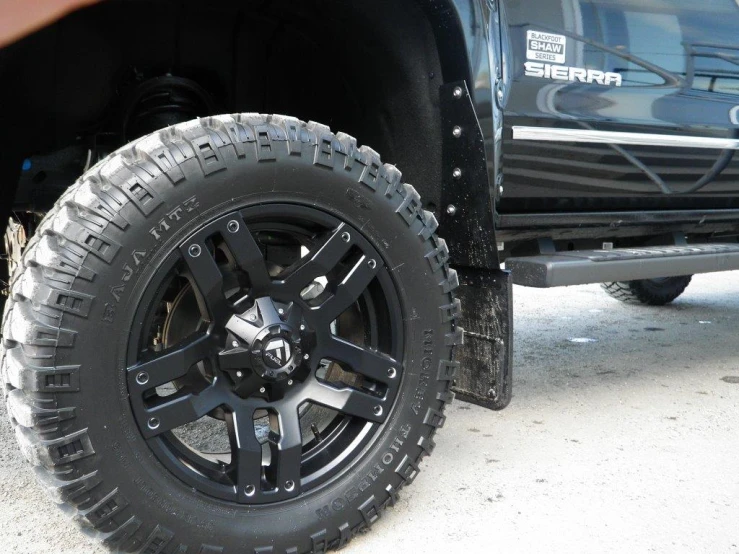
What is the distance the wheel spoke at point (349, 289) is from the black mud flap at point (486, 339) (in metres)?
0.57

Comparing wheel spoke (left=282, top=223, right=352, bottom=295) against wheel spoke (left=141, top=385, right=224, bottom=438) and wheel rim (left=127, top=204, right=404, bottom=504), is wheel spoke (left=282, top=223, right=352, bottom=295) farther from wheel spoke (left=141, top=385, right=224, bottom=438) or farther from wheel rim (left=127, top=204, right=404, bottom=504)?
wheel spoke (left=141, top=385, right=224, bottom=438)

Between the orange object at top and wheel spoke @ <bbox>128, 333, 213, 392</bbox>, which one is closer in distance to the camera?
the orange object at top

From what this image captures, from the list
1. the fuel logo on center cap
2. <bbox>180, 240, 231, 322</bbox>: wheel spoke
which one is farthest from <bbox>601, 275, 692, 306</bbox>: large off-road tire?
<bbox>180, 240, 231, 322</bbox>: wheel spoke

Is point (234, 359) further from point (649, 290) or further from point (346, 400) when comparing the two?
point (649, 290)

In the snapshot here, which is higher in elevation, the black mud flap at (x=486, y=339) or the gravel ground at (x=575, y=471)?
the black mud flap at (x=486, y=339)

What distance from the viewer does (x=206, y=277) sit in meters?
1.66

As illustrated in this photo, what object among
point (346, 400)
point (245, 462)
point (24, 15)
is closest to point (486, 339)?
point (346, 400)

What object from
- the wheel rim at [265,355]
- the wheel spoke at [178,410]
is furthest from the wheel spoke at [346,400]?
the wheel spoke at [178,410]

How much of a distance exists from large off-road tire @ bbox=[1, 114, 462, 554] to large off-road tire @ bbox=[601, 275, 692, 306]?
3.48 meters

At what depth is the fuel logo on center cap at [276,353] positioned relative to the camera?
68.0 inches

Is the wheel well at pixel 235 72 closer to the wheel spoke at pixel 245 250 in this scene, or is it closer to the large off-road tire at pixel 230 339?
the large off-road tire at pixel 230 339

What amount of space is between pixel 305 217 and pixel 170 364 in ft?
1.53

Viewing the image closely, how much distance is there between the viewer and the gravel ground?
6.15ft

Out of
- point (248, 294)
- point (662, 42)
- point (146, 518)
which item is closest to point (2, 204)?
point (248, 294)
